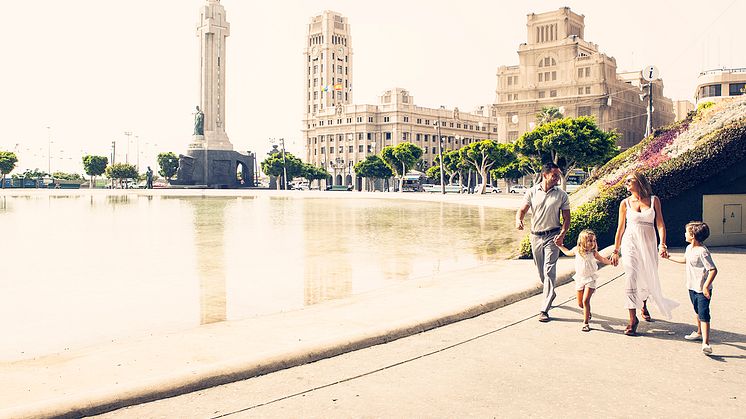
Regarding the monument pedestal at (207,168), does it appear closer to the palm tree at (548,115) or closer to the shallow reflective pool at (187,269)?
the palm tree at (548,115)

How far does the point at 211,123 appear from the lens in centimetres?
9381

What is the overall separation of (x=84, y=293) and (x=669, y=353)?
8635 millimetres

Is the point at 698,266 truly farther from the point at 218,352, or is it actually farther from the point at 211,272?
the point at 211,272

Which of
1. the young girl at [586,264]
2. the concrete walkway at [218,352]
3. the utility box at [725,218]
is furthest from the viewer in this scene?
the utility box at [725,218]

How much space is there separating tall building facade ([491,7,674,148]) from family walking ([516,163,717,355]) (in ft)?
340

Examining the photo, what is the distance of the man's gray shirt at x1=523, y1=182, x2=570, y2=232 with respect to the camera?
7.44m

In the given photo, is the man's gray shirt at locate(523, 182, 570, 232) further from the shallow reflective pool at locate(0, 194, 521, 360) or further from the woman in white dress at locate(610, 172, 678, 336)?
the shallow reflective pool at locate(0, 194, 521, 360)

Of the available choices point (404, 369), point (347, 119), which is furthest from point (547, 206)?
point (347, 119)

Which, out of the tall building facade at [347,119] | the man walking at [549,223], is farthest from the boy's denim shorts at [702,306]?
the tall building facade at [347,119]

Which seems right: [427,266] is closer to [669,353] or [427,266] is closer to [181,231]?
[669,353]

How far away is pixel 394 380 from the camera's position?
5.20m

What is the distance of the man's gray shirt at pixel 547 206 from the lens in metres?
7.44

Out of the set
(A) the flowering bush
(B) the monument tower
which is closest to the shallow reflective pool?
(A) the flowering bush

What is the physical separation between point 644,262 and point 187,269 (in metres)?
A: 8.92
